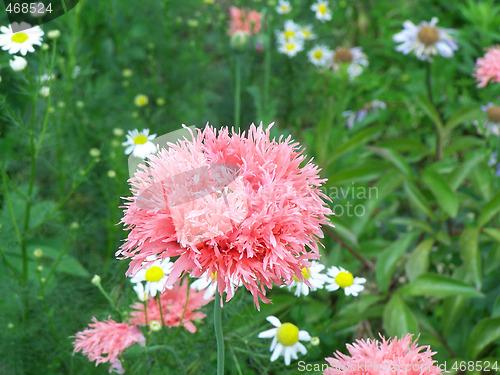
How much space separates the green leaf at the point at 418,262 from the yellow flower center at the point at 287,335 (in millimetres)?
594

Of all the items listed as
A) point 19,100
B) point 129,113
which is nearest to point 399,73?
point 129,113

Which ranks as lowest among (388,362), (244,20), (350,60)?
(388,362)

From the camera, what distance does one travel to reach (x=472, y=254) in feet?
4.91

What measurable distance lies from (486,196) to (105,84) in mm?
1512

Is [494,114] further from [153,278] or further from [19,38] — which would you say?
[19,38]

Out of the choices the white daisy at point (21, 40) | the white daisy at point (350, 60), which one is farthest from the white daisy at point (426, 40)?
the white daisy at point (21, 40)


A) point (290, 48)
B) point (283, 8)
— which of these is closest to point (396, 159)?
point (290, 48)

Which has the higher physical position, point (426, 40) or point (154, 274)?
point (426, 40)

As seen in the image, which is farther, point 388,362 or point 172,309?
point 172,309

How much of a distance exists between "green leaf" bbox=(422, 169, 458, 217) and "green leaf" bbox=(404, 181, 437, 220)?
0.05 meters

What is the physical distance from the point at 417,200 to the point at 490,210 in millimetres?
209

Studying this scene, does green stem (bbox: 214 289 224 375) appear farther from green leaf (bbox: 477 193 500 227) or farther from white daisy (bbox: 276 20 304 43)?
white daisy (bbox: 276 20 304 43)

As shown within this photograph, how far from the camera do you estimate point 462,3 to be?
299 cm

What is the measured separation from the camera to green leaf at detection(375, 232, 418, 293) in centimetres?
155
